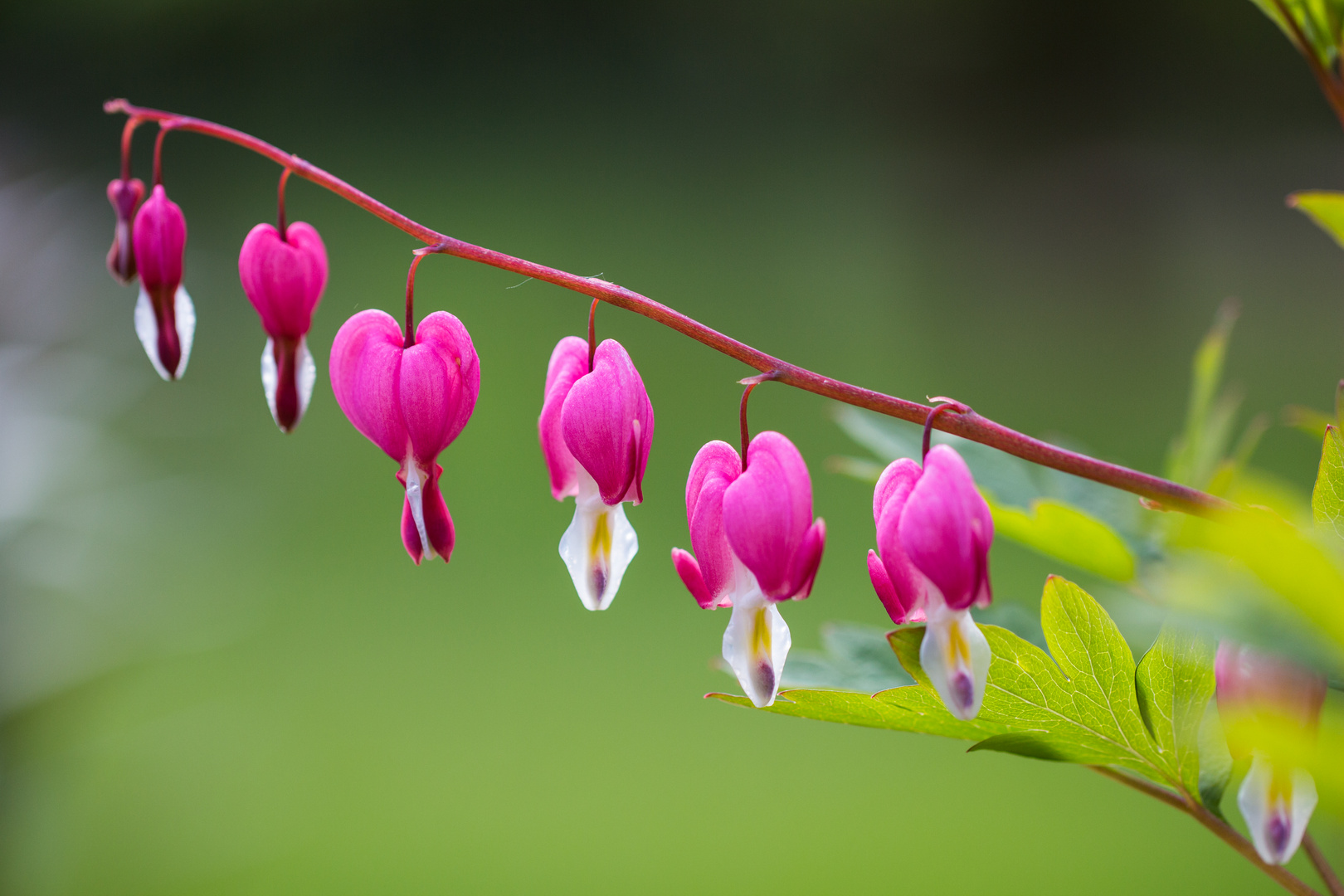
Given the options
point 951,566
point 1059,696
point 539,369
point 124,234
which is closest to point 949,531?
point 951,566

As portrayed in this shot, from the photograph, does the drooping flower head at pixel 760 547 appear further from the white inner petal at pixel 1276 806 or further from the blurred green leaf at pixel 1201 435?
the blurred green leaf at pixel 1201 435

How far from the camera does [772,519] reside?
17.6 inches

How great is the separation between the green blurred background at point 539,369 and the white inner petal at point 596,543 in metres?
0.48

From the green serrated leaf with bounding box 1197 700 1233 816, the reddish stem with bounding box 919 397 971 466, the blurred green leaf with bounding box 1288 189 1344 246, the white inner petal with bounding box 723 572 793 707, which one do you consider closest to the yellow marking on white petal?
the white inner petal with bounding box 723 572 793 707

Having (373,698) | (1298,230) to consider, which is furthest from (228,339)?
(1298,230)

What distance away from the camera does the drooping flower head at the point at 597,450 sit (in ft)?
1.56

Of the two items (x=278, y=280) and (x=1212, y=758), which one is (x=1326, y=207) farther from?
(x=278, y=280)

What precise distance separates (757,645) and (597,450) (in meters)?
0.12

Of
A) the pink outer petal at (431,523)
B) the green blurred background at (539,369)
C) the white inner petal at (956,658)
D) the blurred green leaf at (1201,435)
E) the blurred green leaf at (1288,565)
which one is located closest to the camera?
the blurred green leaf at (1288,565)

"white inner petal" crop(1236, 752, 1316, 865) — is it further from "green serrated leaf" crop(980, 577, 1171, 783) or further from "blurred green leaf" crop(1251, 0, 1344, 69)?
"blurred green leaf" crop(1251, 0, 1344, 69)

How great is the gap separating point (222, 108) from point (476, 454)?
105 inches

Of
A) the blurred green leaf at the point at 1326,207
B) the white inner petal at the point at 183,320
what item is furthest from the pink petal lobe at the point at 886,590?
the white inner petal at the point at 183,320

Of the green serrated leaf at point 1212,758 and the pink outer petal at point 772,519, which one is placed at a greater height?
the pink outer petal at point 772,519

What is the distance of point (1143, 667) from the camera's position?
45 centimetres
